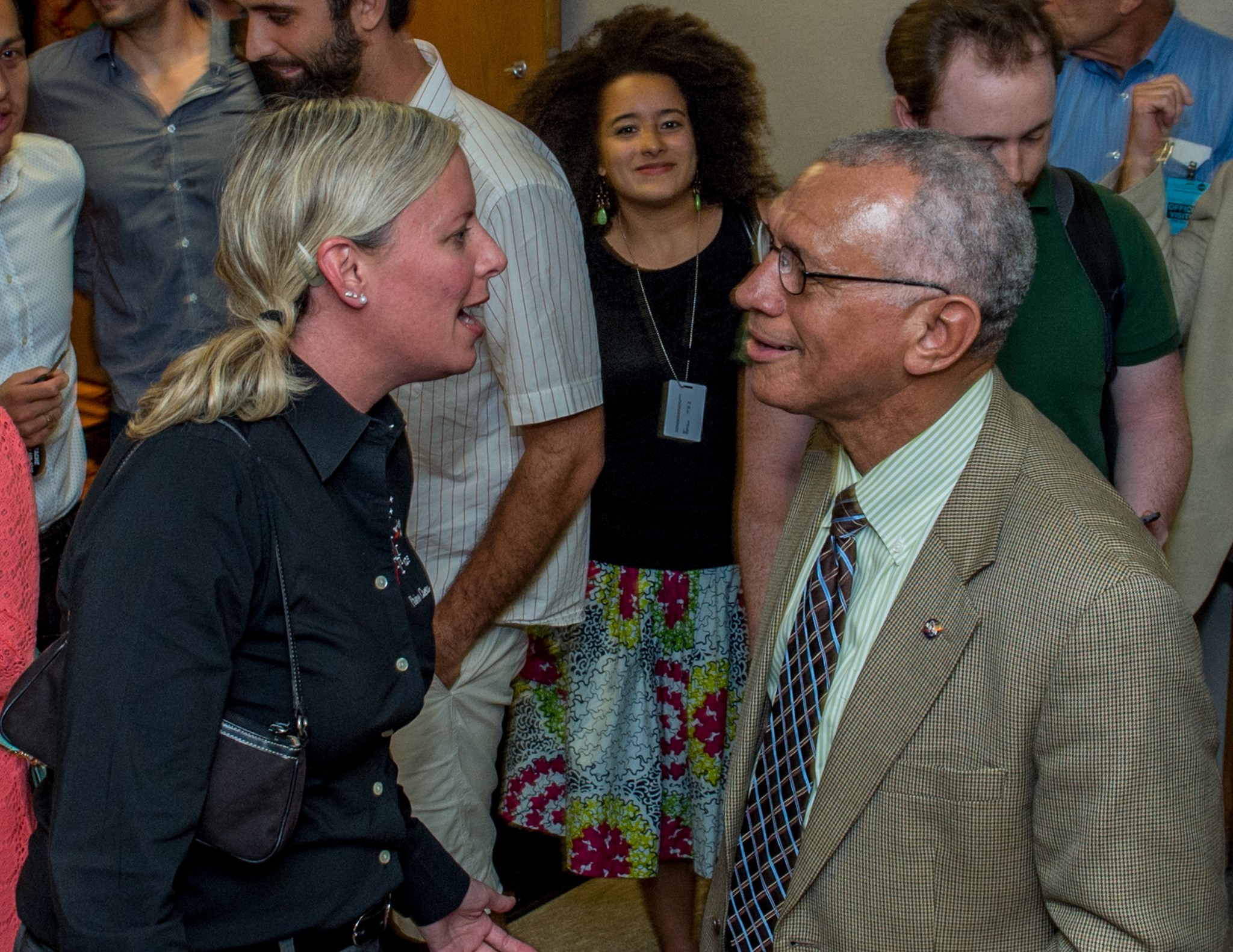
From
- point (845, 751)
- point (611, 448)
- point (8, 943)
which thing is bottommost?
point (8, 943)

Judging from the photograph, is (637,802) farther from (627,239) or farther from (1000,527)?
(1000,527)

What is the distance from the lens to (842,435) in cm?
161

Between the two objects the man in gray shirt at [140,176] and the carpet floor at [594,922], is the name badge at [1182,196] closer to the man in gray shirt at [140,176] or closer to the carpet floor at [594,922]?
the carpet floor at [594,922]

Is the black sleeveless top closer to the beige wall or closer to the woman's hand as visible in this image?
the woman's hand

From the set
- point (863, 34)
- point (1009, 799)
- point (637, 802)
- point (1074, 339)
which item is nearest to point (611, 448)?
point (637, 802)

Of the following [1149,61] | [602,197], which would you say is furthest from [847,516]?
[1149,61]

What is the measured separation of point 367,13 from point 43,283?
79 cm

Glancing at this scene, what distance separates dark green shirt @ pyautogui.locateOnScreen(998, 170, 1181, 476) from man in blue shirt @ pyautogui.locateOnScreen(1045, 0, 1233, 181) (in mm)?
1019

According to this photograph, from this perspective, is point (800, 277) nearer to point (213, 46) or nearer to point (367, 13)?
point (367, 13)

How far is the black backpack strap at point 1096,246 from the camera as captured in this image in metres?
1.92

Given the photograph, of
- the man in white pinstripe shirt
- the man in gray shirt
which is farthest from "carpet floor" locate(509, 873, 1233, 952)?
the man in gray shirt

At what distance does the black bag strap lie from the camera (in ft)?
4.04

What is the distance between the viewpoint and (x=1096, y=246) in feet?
6.30

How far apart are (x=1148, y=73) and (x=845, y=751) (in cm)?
228
